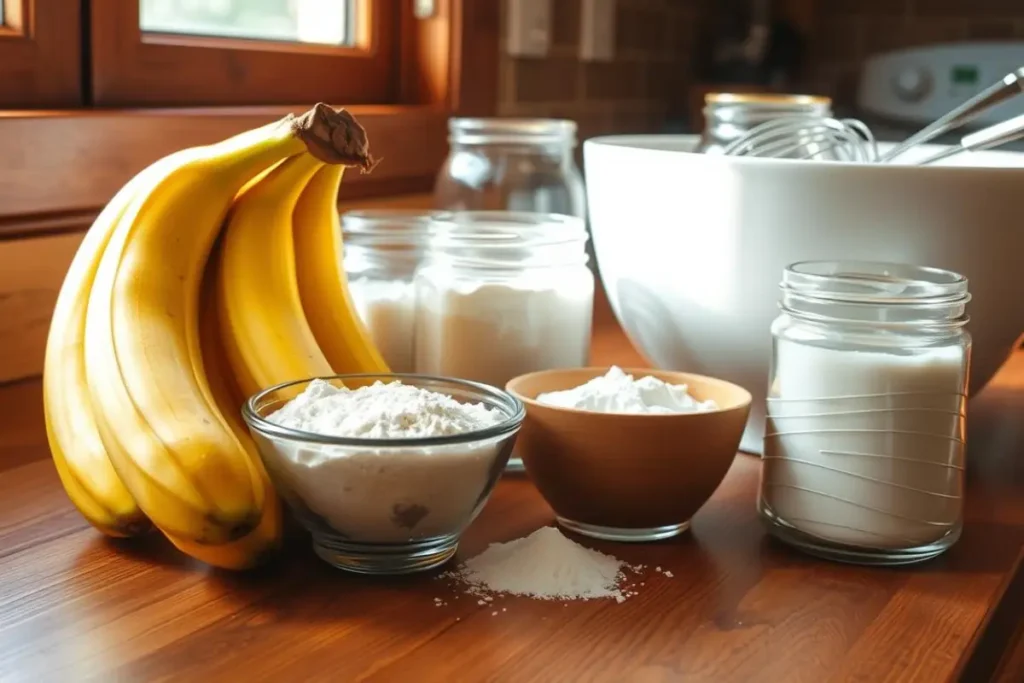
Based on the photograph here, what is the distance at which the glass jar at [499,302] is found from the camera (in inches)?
30.7

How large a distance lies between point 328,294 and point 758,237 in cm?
26

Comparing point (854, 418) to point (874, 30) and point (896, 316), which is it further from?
point (874, 30)

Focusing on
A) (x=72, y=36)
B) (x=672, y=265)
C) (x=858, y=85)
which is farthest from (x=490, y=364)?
(x=858, y=85)

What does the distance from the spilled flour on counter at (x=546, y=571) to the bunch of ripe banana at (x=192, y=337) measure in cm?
10

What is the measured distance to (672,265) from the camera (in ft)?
2.53

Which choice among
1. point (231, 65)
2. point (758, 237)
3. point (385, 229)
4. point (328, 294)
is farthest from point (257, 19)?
point (758, 237)

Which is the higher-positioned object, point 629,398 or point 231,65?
point 231,65

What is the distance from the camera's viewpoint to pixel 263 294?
26.3 inches

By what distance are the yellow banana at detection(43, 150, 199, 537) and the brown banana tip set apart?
7cm

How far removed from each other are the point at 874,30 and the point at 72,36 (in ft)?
5.21

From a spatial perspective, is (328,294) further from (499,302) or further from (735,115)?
(735,115)

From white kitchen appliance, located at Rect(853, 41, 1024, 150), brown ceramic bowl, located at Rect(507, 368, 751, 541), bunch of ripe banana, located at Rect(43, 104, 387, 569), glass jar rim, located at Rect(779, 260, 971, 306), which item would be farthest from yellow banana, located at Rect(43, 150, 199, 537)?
white kitchen appliance, located at Rect(853, 41, 1024, 150)

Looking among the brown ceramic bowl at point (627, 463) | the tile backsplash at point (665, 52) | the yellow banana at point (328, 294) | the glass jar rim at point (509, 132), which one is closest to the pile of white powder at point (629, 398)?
the brown ceramic bowl at point (627, 463)

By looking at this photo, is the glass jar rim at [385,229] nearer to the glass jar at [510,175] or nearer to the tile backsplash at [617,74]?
the glass jar at [510,175]
